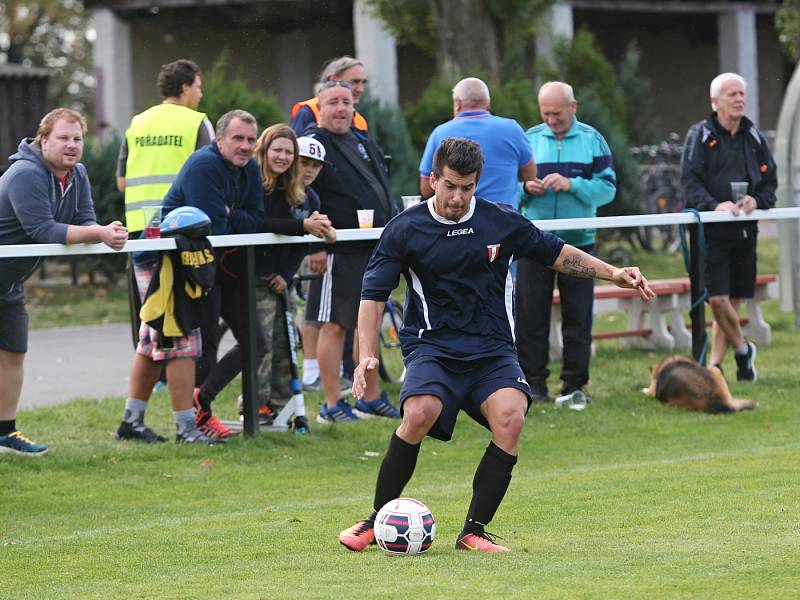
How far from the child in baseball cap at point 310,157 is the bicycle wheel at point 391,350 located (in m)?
2.10

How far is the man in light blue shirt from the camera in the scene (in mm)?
10859

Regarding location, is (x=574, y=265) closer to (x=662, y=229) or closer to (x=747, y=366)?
(x=747, y=366)

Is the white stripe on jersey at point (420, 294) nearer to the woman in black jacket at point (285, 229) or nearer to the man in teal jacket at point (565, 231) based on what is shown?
the woman in black jacket at point (285, 229)

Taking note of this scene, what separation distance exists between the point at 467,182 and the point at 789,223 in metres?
9.56

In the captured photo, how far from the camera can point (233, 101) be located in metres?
19.9

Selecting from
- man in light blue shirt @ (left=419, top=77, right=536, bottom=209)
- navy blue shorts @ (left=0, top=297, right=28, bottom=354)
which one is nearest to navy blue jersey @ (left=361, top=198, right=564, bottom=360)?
navy blue shorts @ (left=0, top=297, right=28, bottom=354)

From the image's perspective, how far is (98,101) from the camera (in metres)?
30.5

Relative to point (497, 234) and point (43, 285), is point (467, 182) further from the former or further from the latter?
point (43, 285)

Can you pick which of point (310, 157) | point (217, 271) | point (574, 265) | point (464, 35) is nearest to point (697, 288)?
point (310, 157)

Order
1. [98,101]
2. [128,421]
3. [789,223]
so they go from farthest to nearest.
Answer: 1. [98,101]
2. [789,223]
3. [128,421]

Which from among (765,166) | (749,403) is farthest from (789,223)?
(749,403)

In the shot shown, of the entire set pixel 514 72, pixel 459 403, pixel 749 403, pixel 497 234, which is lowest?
pixel 749 403

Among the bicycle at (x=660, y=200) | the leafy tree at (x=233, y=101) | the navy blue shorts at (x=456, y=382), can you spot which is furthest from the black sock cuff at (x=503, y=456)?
the bicycle at (x=660, y=200)

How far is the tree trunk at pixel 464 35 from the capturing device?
24.0 meters
